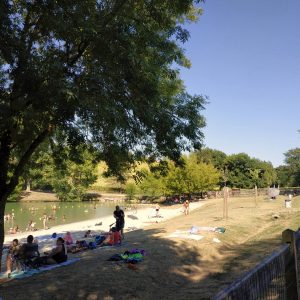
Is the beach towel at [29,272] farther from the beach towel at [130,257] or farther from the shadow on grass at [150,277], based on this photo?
the beach towel at [130,257]

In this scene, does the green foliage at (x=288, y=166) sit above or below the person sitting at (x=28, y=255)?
above

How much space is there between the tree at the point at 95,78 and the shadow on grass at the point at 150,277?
204 cm

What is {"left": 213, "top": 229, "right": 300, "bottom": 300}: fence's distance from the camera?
11.8 feet

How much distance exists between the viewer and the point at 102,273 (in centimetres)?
1112

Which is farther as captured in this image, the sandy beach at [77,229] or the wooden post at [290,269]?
the sandy beach at [77,229]

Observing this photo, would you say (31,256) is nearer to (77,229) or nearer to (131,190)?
(77,229)

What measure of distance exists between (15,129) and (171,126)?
12.2 ft

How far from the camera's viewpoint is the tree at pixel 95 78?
766 centimetres

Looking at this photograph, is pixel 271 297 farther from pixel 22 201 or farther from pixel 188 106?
pixel 22 201

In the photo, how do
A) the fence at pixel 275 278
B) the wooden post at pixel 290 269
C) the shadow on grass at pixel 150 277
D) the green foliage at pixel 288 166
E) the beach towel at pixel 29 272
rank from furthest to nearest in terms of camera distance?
1. the green foliage at pixel 288 166
2. the beach towel at pixel 29 272
3. the shadow on grass at pixel 150 277
4. the wooden post at pixel 290 269
5. the fence at pixel 275 278

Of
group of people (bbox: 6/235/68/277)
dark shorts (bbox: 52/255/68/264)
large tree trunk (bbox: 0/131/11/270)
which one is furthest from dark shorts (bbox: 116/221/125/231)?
large tree trunk (bbox: 0/131/11/270)

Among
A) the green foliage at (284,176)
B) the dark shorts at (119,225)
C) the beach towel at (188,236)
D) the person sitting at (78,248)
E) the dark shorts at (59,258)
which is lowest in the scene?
the person sitting at (78,248)

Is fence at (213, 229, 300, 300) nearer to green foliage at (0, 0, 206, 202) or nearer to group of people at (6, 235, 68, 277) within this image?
green foliage at (0, 0, 206, 202)

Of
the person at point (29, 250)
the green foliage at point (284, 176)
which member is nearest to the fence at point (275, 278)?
the person at point (29, 250)
